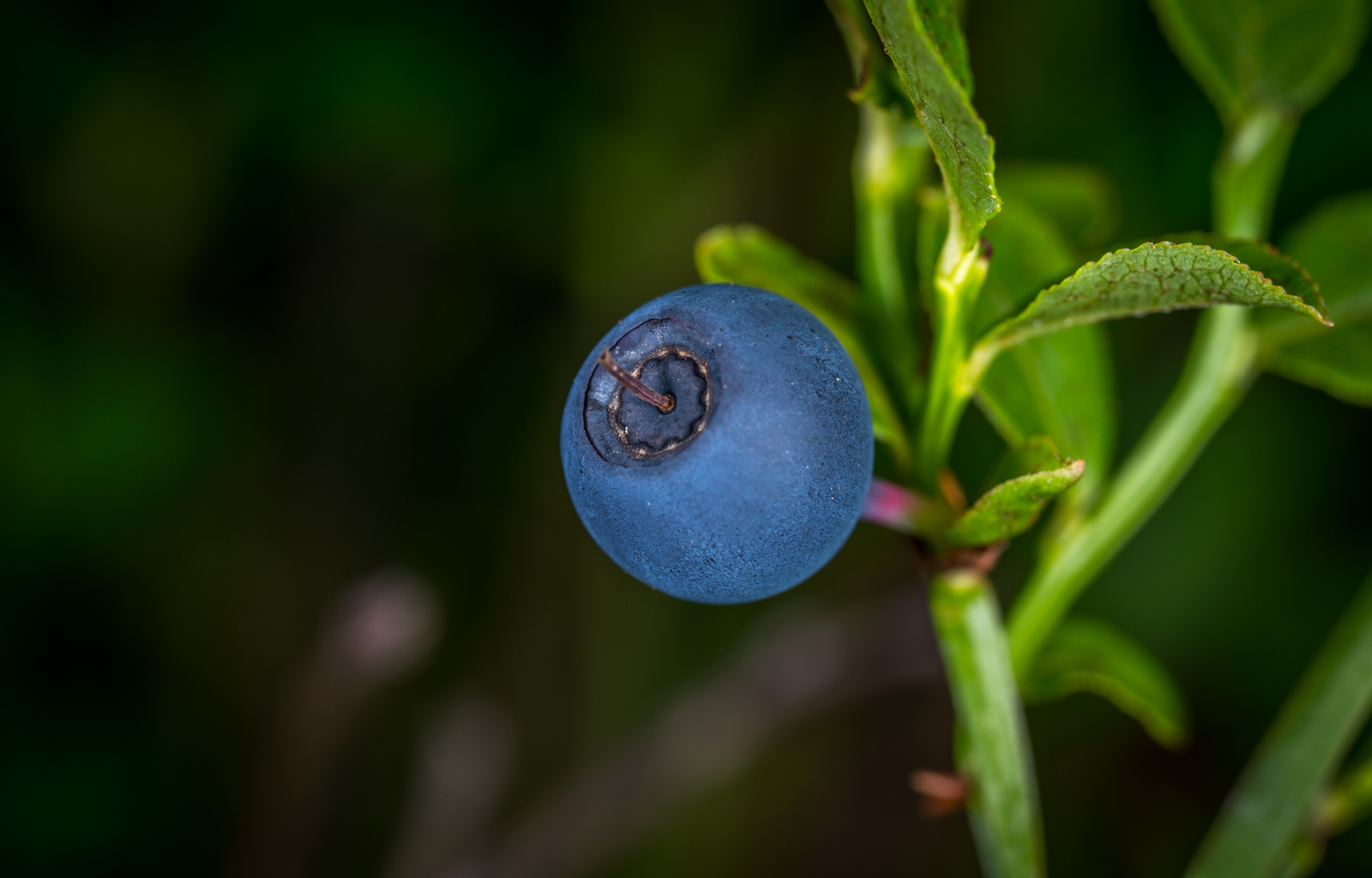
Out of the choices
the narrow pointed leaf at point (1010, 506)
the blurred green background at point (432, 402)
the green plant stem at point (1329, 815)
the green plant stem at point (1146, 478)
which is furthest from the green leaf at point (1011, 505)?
the blurred green background at point (432, 402)

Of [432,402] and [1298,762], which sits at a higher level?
[1298,762]

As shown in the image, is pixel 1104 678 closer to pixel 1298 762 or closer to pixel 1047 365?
pixel 1298 762

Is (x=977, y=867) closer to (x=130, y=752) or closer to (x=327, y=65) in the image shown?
(x=130, y=752)

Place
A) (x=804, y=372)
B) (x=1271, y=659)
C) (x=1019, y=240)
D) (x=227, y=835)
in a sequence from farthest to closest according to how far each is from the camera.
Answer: (x=227, y=835)
(x=1271, y=659)
(x=1019, y=240)
(x=804, y=372)

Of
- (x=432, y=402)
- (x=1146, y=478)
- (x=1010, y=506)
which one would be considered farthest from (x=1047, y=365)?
(x=432, y=402)

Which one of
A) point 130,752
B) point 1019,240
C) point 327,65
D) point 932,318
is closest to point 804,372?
point 932,318

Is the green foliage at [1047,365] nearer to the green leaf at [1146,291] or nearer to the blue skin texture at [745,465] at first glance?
the green leaf at [1146,291]
